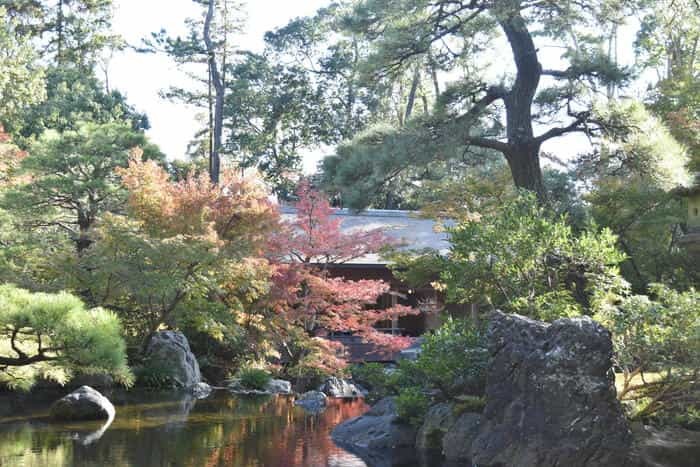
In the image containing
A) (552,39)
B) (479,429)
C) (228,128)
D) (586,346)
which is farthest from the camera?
(228,128)

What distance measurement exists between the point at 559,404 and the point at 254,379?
26.9 feet

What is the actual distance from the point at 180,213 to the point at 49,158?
309 cm

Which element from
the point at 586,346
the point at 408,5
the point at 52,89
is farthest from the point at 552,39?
the point at 52,89

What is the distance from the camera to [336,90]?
26.4 meters

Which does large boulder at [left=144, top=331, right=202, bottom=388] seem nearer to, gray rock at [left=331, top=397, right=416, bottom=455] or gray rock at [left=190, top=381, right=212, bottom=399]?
gray rock at [left=190, top=381, right=212, bottom=399]

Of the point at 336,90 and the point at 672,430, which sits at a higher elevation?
the point at 336,90

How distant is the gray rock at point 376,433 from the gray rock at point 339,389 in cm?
441

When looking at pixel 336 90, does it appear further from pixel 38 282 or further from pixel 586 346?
pixel 586 346

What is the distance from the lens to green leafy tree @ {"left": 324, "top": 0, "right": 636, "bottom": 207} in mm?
10742

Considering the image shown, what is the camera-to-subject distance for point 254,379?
14.3 metres

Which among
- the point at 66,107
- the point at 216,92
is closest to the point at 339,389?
the point at 216,92

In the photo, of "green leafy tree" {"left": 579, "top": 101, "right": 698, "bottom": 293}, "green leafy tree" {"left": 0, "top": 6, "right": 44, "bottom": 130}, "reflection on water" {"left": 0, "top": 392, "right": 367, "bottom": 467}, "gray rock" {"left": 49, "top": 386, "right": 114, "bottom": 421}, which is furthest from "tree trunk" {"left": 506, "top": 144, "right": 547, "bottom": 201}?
"green leafy tree" {"left": 0, "top": 6, "right": 44, "bottom": 130}

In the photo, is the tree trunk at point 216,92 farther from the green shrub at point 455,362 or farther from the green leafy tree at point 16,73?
the green shrub at point 455,362

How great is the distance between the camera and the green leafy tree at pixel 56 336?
9.37 metres
